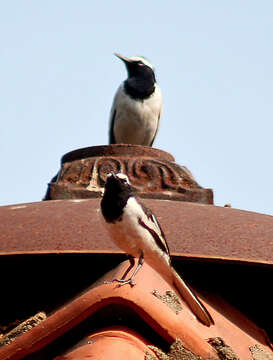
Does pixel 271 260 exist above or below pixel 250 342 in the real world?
above

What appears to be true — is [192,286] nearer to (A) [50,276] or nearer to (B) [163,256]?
(B) [163,256]

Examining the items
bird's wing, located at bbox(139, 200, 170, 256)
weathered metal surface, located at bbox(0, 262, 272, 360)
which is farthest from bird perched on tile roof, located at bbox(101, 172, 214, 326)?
weathered metal surface, located at bbox(0, 262, 272, 360)

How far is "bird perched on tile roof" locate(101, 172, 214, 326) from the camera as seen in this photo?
3.18 m

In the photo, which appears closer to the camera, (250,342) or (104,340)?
(104,340)

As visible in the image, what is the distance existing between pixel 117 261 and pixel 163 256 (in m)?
0.26

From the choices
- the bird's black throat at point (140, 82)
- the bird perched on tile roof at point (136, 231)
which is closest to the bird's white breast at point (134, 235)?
the bird perched on tile roof at point (136, 231)

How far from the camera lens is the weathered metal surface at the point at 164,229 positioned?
3.24 metres

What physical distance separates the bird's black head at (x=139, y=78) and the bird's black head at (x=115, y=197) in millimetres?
5526

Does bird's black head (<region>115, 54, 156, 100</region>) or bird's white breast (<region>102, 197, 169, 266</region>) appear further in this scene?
Result: bird's black head (<region>115, 54, 156, 100</region>)

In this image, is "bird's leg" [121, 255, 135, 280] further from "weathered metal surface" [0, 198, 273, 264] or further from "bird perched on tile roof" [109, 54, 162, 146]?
"bird perched on tile roof" [109, 54, 162, 146]

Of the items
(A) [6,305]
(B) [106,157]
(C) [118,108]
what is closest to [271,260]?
(A) [6,305]

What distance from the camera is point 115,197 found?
331cm

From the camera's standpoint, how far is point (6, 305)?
→ 3426 millimetres

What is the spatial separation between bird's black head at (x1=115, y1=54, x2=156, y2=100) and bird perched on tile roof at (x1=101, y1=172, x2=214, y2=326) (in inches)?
222
